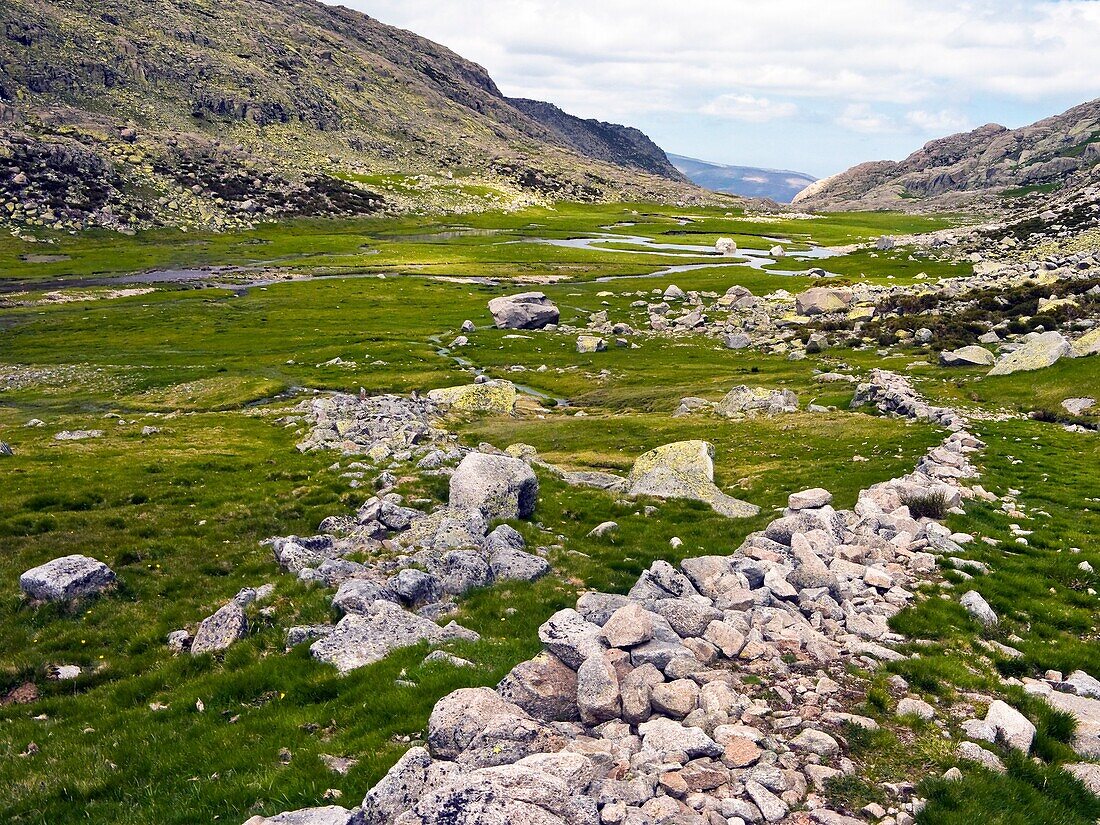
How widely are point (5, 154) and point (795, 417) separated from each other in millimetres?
242827

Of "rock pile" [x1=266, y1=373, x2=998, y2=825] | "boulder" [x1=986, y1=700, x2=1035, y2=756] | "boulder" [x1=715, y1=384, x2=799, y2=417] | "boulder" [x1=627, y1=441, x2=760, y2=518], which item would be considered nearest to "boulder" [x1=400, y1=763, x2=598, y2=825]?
"rock pile" [x1=266, y1=373, x2=998, y2=825]

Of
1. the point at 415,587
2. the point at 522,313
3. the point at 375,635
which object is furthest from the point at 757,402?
the point at 522,313

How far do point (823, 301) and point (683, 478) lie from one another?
3208 inches

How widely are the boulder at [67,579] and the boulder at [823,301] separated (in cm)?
10013

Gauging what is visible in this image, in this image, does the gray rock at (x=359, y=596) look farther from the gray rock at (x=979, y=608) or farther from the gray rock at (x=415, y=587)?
the gray rock at (x=979, y=608)

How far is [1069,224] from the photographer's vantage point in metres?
136

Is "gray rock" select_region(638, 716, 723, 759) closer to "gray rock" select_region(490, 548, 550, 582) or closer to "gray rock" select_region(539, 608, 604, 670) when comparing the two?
"gray rock" select_region(539, 608, 604, 670)

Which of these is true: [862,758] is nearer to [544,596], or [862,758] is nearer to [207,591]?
[544,596]

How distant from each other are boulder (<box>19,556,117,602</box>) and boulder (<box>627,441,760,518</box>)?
2181 centimetres

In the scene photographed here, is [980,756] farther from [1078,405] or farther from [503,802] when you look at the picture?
[1078,405]

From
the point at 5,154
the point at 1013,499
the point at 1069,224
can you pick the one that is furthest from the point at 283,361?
the point at 5,154

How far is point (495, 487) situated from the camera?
2567 cm

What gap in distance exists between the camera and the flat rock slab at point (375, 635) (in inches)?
558

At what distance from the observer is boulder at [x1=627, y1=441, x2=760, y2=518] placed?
29.1 m
